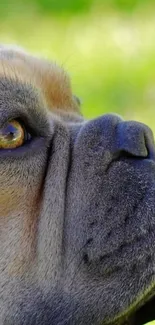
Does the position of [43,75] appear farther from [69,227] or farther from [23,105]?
[69,227]

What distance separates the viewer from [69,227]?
4.25m

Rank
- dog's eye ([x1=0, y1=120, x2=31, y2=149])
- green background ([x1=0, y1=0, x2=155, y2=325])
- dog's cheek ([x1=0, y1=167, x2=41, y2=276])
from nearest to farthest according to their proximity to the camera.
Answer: dog's cheek ([x1=0, y1=167, x2=41, y2=276]) → dog's eye ([x1=0, y1=120, x2=31, y2=149]) → green background ([x1=0, y1=0, x2=155, y2=325])

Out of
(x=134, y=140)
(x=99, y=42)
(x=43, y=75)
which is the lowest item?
(x=134, y=140)

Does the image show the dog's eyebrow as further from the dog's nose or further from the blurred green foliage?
the blurred green foliage

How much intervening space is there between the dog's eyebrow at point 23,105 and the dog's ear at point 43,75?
0.07m

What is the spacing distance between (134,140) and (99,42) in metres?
6.33

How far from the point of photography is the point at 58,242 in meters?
4.22

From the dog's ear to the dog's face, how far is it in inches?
5.3

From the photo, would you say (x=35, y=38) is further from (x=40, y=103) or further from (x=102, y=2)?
(x=40, y=103)

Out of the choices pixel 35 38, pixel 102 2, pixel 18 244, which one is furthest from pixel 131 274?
pixel 102 2

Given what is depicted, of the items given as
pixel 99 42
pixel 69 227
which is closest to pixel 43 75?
pixel 69 227

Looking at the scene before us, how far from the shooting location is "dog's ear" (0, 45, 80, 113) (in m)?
4.52

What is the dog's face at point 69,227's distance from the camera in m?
4.18

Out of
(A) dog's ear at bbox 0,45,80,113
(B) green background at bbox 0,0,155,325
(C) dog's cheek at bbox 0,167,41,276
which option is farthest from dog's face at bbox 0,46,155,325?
(B) green background at bbox 0,0,155,325
